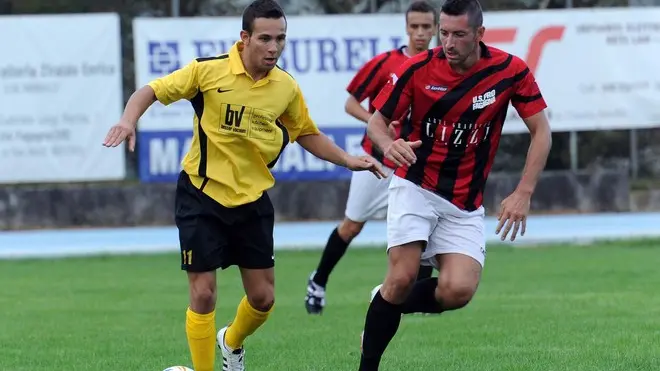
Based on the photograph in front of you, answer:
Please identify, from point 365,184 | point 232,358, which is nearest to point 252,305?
point 232,358

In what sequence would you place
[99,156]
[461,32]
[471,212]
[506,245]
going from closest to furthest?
[461,32] → [471,212] → [506,245] → [99,156]

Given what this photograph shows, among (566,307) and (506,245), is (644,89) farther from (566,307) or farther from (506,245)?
(566,307)

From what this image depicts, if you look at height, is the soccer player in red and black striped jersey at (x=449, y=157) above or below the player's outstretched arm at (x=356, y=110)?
above

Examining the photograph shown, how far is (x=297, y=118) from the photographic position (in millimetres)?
6512

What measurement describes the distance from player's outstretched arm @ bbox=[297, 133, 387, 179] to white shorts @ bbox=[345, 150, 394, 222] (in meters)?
2.67

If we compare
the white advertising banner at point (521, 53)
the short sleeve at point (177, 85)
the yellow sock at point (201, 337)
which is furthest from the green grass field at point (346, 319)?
the white advertising banner at point (521, 53)

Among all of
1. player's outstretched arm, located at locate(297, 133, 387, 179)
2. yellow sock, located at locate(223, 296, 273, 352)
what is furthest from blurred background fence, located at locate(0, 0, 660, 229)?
yellow sock, located at locate(223, 296, 273, 352)

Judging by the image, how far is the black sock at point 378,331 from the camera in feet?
20.4

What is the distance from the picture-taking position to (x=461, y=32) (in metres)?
6.02

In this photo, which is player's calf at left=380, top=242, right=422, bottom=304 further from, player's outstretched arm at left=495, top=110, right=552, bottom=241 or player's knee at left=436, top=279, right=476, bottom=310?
player's outstretched arm at left=495, top=110, right=552, bottom=241

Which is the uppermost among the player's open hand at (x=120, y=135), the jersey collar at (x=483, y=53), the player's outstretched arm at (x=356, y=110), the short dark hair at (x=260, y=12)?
the short dark hair at (x=260, y=12)

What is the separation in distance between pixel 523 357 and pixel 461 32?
196 centimetres

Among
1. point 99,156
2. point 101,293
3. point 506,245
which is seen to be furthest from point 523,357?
point 99,156

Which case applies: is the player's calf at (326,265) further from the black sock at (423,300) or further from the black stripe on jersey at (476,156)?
the black stripe on jersey at (476,156)
